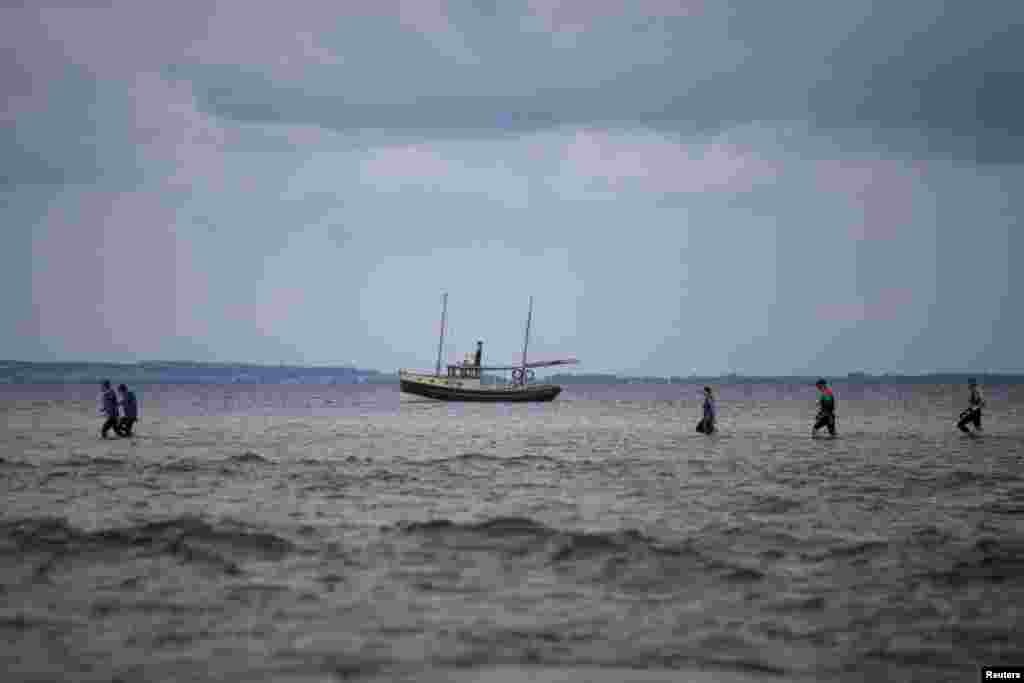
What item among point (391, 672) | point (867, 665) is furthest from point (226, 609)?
point (867, 665)

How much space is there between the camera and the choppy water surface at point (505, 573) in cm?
688

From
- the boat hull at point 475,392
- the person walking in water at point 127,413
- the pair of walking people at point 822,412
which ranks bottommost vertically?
the person walking in water at point 127,413

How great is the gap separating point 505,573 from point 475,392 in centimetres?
7358

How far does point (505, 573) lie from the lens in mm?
9781

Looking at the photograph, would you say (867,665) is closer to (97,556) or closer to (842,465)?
(97,556)

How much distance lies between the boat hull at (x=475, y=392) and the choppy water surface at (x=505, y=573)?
6221 cm

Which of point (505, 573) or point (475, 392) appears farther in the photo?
point (475, 392)

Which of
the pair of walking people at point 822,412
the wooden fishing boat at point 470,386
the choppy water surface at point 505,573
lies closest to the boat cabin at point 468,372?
the wooden fishing boat at point 470,386

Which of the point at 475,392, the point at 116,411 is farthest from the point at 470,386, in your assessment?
the point at 116,411

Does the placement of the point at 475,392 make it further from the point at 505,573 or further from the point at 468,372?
the point at 505,573

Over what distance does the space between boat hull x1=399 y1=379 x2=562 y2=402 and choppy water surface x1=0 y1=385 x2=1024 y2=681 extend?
6221cm

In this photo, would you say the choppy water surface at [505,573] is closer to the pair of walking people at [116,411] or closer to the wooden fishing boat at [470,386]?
the pair of walking people at [116,411]

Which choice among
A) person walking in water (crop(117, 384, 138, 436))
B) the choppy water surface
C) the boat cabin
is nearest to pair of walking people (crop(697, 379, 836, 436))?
the choppy water surface

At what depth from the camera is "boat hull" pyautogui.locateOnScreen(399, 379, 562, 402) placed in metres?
83.2
